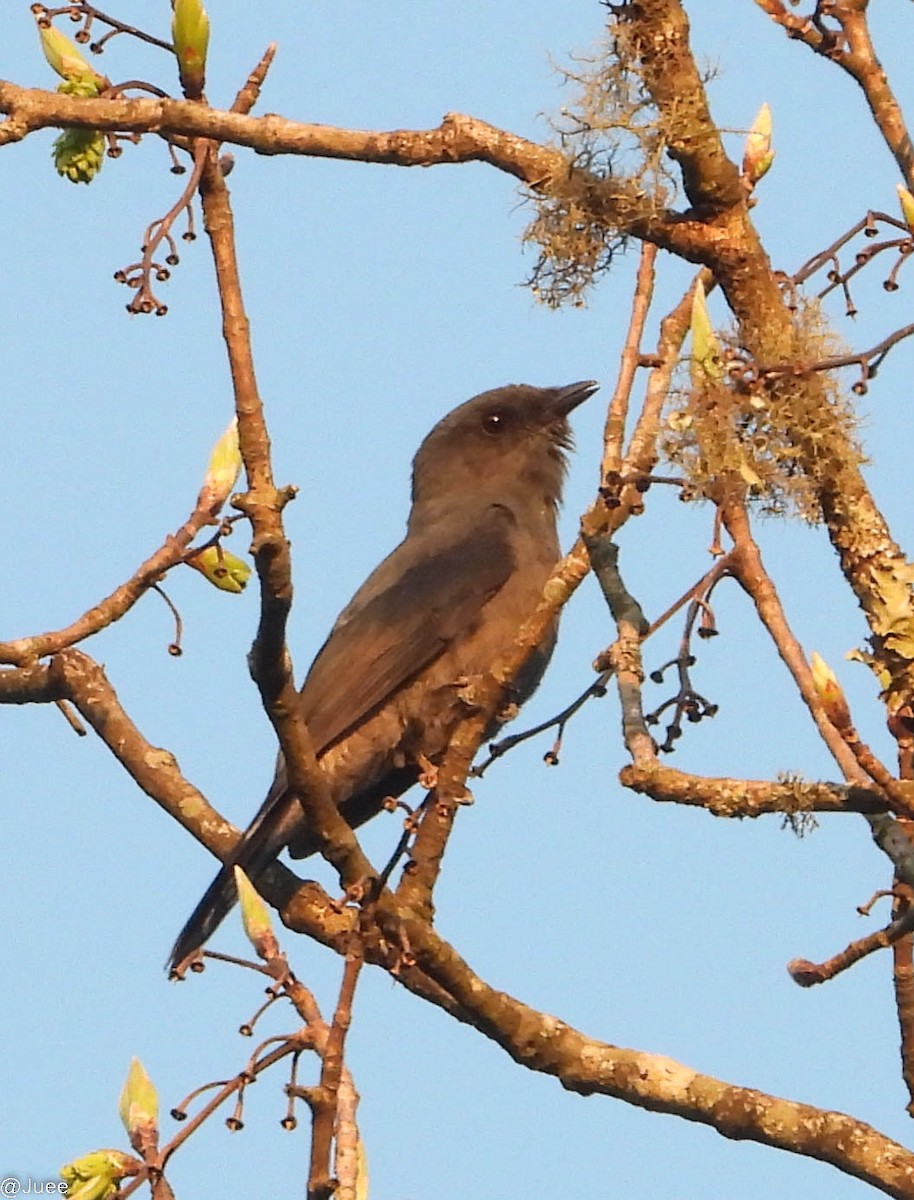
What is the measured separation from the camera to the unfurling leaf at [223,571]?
3984mm

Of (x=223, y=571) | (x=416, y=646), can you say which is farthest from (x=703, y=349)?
(x=416, y=646)

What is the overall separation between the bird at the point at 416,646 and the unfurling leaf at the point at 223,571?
3.66ft

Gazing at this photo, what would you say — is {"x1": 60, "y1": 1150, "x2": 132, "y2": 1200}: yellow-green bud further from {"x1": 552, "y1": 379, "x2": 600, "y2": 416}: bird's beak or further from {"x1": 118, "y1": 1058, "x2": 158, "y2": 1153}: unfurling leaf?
{"x1": 552, "y1": 379, "x2": 600, "y2": 416}: bird's beak

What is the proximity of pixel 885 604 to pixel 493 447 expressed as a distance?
3.84 m

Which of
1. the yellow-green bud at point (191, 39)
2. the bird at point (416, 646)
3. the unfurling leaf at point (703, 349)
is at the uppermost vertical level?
the bird at point (416, 646)

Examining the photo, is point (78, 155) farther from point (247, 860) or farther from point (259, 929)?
point (247, 860)

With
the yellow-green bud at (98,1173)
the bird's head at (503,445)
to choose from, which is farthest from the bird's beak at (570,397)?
the yellow-green bud at (98,1173)

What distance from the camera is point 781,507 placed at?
3.43 metres

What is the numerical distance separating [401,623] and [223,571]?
2.15m

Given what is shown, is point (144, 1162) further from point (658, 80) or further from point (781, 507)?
point (658, 80)

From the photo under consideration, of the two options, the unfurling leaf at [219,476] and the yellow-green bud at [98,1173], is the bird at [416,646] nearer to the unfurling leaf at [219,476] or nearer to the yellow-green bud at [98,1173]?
the unfurling leaf at [219,476]

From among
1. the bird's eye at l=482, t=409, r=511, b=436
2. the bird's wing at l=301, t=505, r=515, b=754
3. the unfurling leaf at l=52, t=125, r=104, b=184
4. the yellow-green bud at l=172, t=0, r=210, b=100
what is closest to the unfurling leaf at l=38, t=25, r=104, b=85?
the unfurling leaf at l=52, t=125, r=104, b=184

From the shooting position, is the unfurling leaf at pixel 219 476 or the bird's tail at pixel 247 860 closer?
the unfurling leaf at pixel 219 476

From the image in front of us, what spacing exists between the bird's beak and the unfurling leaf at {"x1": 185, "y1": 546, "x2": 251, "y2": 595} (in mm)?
Answer: 3390
